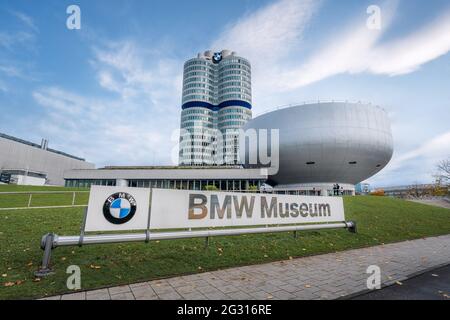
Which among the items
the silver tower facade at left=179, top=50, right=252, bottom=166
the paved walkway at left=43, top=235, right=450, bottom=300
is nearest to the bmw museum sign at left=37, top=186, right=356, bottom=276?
the paved walkway at left=43, top=235, right=450, bottom=300

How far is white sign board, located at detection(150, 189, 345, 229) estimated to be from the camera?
19.3ft

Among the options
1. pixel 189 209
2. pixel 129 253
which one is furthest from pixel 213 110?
pixel 129 253

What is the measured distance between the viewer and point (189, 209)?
6277 millimetres

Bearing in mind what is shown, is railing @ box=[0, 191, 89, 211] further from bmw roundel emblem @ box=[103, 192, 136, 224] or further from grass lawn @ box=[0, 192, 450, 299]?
bmw roundel emblem @ box=[103, 192, 136, 224]

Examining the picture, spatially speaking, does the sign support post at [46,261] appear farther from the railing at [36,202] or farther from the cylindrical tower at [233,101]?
the cylindrical tower at [233,101]

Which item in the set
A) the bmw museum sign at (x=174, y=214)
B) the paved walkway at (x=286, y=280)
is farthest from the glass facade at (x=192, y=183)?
the paved walkway at (x=286, y=280)

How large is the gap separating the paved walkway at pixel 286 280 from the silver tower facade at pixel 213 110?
11571 centimetres

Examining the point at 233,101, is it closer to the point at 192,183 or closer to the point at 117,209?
the point at 192,183

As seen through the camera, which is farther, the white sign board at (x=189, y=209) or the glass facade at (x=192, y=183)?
the glass facade at (x=192, y=183)

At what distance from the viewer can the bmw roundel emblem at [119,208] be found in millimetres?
5180

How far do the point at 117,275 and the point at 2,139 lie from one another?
289 ft

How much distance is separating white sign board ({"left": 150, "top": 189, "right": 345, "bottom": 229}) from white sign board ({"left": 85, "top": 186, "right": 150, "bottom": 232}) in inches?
10.6
